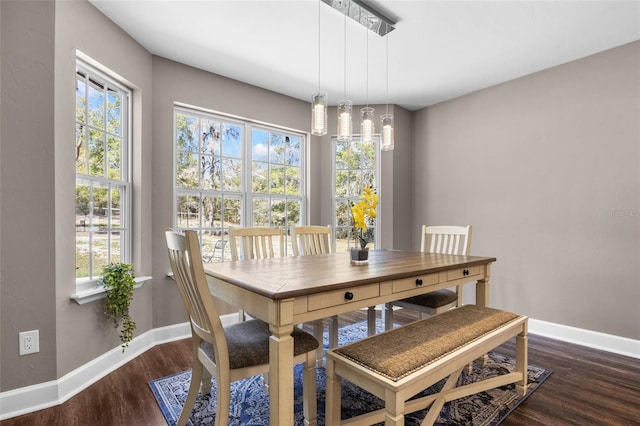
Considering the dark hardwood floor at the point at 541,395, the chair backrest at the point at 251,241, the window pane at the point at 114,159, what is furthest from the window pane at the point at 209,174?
the dark hardwood floor at the point at 541,395

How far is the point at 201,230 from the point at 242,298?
78.4 inches

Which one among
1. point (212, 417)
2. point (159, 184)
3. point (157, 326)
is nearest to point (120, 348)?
point (157, 326)

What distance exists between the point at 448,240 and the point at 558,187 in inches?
48.4

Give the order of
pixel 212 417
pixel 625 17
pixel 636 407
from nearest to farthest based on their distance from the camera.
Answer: pixel 212 417 < pixel 636 407 < pixel 625 17

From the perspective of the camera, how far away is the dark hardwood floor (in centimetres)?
184

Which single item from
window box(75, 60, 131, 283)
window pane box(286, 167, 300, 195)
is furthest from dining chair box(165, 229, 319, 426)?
Answer: window pane box(286, 167, 300, 195)

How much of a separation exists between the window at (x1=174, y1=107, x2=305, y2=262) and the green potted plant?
0.78 meters

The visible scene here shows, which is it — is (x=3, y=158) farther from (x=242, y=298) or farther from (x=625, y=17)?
(x=625, y=17)

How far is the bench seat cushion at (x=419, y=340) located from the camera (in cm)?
141

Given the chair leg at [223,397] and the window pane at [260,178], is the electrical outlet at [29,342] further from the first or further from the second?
the window pane at [260,178]

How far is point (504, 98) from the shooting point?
3561 millimetres

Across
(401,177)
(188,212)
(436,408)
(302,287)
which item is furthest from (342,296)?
(401,177)

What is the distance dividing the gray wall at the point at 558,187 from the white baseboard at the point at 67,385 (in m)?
3.48

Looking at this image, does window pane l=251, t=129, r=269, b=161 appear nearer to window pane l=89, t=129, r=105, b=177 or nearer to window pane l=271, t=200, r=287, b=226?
window pane l=271, t=200, r=287, b=226
